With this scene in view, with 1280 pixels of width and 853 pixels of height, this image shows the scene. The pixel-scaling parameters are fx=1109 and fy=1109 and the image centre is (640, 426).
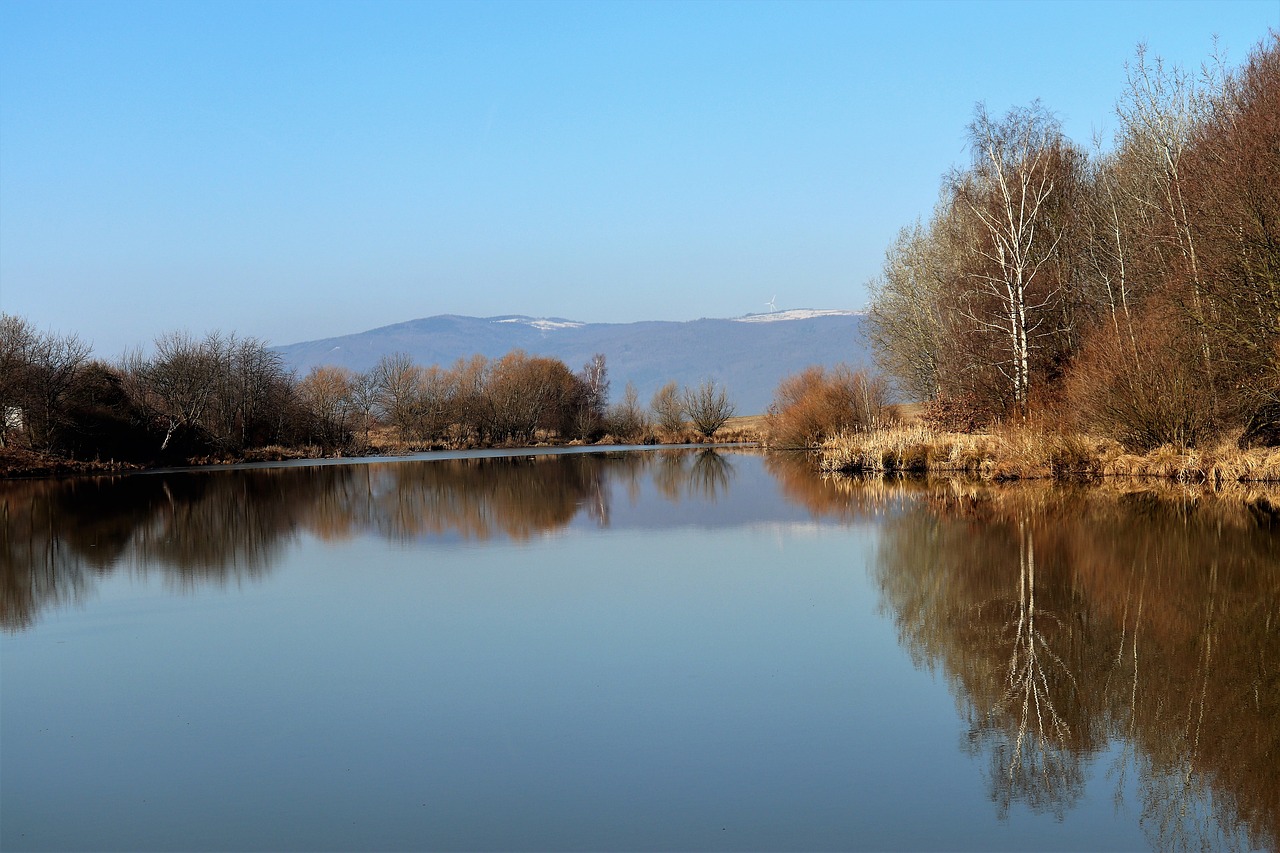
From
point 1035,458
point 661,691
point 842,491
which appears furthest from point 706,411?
point 661,691

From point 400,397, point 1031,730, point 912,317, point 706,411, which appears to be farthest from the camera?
point 706,411

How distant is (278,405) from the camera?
48781 millimetres

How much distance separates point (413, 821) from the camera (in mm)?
4445

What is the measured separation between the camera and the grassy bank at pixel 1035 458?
17.8 meters

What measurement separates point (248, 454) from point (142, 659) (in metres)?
39.8

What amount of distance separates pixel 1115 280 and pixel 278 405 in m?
35.8

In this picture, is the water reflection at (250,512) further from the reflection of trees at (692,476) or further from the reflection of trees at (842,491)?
the reflection of trees at (842,491)

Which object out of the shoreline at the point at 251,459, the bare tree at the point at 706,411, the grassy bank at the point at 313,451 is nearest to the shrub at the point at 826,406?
the grassy bank at the point at 313,451

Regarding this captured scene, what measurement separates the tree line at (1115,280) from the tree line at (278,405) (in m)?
25.8

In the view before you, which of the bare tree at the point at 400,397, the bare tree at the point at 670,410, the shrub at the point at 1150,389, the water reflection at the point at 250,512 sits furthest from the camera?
the bare tree at the point at 670,410

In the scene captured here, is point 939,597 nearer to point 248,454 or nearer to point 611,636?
point 611,636

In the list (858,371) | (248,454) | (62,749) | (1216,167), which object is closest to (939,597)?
Answer: (62,749)

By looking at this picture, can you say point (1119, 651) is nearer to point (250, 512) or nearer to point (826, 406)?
point (250, 512)

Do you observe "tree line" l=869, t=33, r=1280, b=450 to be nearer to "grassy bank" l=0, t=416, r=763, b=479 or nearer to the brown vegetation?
"grassy bank" l=0, t=416, r=763, b=479
